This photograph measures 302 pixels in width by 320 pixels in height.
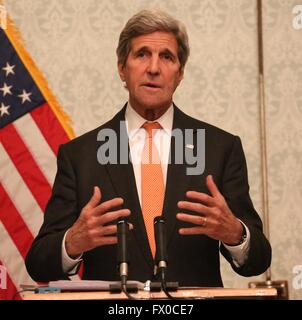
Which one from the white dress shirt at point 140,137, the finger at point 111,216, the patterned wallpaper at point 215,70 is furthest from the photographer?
the patterned wallpaper at point 215,70

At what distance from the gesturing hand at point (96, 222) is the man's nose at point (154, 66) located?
3.69 feet

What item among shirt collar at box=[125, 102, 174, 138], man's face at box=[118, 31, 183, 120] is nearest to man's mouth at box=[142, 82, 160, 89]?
man's face at box=[118, 31, 183, 120]

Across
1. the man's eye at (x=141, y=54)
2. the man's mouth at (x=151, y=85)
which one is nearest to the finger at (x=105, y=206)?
the man's mouth at (x=151, y=85)

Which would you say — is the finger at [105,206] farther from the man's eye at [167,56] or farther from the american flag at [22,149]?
the american flag at [22,149]

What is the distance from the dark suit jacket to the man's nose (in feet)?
0.83

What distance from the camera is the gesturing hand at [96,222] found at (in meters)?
2.74

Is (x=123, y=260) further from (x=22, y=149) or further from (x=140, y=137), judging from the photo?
(x=22, y=149)

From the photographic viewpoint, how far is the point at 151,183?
11.7 ft

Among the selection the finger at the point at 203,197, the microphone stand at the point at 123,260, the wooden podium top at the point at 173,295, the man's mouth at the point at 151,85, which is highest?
the man's mouth at the point at 151,85

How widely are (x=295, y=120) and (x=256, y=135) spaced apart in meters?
0.29

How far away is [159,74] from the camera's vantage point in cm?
380
